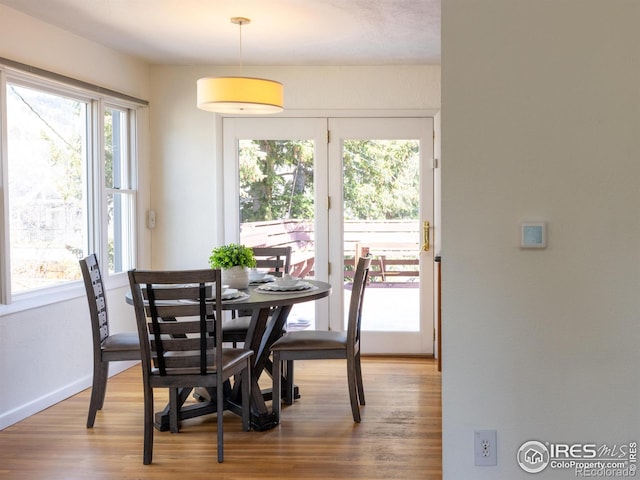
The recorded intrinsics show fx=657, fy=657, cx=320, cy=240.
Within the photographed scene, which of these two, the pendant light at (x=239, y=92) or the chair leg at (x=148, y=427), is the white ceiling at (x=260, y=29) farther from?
the chair leg at (x=148, y=427)

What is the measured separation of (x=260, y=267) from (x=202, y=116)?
57.2 inches

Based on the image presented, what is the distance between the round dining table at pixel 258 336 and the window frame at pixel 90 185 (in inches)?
33.5

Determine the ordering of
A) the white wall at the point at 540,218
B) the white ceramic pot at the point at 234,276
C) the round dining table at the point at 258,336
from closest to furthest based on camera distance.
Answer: the white wall at the point at 540,218 < the round dining table at the point at 258,336 < the white ceramic pot at the point at 234,276

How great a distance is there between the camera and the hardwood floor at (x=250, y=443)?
3035 millimetres

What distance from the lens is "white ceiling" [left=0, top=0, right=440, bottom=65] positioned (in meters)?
A: 3.69

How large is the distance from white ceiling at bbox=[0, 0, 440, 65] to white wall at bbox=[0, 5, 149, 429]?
0.11 metres

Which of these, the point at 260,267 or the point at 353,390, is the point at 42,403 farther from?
the point at 353,390

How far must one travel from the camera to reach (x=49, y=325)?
410cm

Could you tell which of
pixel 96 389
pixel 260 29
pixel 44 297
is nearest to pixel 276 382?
pixel 96 389

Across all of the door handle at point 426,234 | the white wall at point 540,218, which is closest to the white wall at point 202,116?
the door handle at point 426,234

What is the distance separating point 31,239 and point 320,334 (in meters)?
1.88

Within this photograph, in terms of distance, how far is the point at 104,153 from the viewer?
4762 millimetres

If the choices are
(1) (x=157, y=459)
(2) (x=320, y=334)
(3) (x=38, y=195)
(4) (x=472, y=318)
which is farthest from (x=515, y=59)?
(3) (x=38, y=195)

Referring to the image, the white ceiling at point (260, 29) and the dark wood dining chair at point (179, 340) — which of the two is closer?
the dark wood dining chair at point (179, 340)
